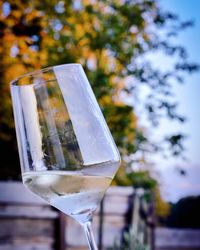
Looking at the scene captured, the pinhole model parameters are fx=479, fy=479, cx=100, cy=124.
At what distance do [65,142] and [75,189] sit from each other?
0.16 ft

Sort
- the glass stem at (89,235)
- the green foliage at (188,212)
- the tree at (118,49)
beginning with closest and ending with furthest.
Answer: the glass stem at (89,235)
the tree at (118,49)
the green foliage at (188,212)

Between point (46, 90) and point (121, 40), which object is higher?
point (46, 90)

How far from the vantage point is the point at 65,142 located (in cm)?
46

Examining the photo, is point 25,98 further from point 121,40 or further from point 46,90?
point 121,40

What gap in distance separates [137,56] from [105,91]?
1.31 feet

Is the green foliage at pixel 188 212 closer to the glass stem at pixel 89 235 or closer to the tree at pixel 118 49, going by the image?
the tree at pixel 118 49

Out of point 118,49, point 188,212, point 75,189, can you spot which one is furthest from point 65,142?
point 188,212

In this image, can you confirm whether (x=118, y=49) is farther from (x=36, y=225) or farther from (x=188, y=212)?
(x=188, y=212)

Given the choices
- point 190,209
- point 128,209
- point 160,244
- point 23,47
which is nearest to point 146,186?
point 128,209

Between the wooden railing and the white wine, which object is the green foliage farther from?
the white wine

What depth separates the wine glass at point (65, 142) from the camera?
1.53 feet

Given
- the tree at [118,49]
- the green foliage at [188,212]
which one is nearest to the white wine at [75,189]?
the tree at [118,49]

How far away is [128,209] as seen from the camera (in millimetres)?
4523

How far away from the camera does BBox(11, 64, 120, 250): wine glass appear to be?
466 millimetres
